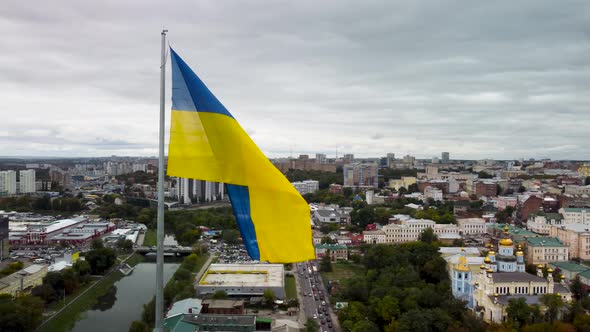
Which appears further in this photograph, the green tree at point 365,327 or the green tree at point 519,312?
the green tree at point 519,312

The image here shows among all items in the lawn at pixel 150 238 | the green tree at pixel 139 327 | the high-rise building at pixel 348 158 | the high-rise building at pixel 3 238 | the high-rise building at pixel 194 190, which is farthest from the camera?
the high-rise building at pixel 348 158

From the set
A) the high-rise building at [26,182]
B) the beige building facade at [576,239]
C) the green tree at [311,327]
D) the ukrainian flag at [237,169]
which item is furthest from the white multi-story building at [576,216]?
the high-rise building at [26,182]

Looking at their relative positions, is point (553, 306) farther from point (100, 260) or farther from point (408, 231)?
point (100, 260)

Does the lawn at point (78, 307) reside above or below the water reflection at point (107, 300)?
above

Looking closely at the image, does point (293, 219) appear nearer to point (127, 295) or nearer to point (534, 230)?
point (127, 295)

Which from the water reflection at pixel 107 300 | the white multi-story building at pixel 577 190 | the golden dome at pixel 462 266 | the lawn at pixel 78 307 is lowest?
the water reflection at pixel 107 300

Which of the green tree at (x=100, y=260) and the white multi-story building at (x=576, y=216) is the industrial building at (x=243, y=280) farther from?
the white multi-story building at (x=576, y=216)

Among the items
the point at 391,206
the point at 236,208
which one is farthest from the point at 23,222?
the point at 236,208
